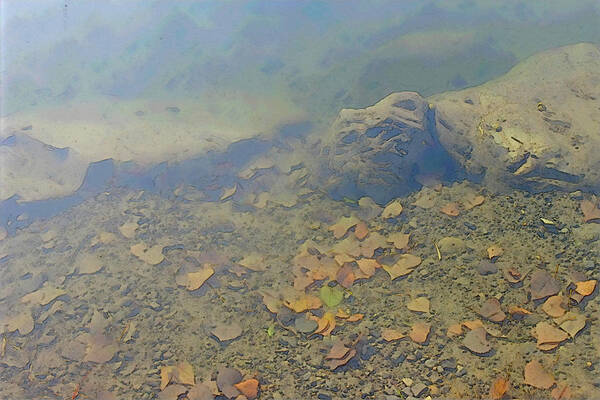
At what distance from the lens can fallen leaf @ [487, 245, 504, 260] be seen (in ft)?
8.57

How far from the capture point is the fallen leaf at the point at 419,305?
2500mm

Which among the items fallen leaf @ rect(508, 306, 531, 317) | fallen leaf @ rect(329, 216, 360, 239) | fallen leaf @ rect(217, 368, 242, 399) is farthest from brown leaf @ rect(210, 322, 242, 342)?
fallen leaf @ rect(508, 306, 531, 317)

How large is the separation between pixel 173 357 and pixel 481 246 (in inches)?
84.4

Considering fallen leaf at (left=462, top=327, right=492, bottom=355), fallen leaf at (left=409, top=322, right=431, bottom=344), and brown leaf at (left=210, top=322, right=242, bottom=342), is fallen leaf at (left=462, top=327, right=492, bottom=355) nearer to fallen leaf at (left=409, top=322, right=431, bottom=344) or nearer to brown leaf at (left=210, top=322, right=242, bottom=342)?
fallen leaf at (left=409, top=322, right=431, bottom=344)

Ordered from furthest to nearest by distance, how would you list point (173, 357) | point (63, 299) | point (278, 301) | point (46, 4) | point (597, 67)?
point (46, 4)
point (597, 67)
point (63, 299)
point (278, 301)
point (173, 357)

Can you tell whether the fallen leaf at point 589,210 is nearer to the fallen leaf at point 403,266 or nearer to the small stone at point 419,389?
the fallen leaf at point 403,266

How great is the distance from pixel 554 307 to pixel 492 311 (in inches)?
12.5

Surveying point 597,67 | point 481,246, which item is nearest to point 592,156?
point 481,246

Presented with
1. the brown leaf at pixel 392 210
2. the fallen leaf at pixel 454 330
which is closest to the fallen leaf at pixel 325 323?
the fallen leaf at pixel 454 330

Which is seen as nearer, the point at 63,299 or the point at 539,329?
the point at 539,329

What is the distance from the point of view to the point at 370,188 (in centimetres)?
343

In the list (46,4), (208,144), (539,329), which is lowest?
(539,329)

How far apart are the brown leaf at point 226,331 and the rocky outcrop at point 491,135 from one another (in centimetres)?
151

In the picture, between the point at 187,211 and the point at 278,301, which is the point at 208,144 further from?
the point at 278,301
